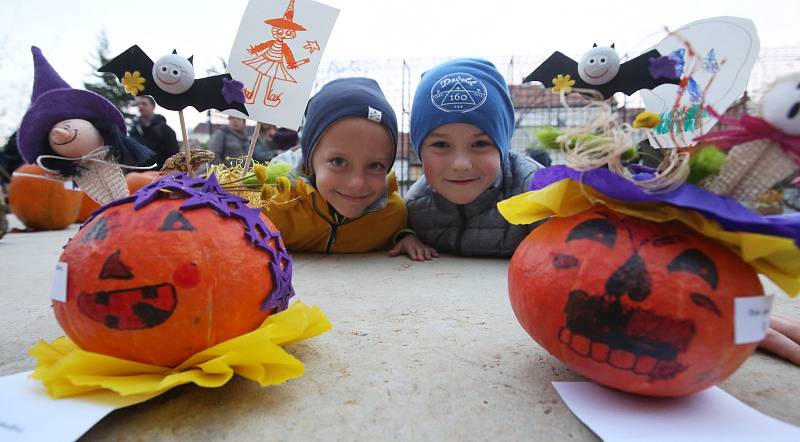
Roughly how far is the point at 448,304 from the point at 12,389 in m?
1.13

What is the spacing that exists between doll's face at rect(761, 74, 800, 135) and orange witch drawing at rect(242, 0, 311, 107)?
3.58ft

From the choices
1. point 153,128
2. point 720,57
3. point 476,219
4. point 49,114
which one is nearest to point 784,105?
point 720,57

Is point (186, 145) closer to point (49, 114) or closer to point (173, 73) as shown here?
point (173, 73)

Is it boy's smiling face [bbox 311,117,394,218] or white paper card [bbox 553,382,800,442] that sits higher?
boy's smiling face [bbox 311,117,394,218]

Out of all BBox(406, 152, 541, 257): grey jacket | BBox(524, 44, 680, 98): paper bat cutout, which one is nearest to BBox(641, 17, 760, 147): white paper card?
BBox(524, 44, 680, 98): paper bat cutout

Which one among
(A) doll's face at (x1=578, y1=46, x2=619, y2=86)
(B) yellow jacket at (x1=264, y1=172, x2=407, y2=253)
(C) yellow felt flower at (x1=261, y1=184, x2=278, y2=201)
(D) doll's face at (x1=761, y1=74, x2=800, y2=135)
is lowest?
(B) yellow jacket at (x1=264, y1=172, x2=407, y2=253)

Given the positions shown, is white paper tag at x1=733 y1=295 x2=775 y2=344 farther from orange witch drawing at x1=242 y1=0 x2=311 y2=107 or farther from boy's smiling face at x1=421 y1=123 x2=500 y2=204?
boy's smiling face at x1=421 y1=123 x2=500 y2=204

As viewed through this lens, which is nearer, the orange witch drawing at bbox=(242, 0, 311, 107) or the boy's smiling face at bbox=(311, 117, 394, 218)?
the orange witch drawing at bbox=(242, 0, 311, 107)

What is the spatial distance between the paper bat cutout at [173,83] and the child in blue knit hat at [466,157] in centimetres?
113

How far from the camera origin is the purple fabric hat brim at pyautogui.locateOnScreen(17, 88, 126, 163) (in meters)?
0.98

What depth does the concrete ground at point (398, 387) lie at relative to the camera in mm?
735

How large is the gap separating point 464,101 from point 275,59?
97 centimetres

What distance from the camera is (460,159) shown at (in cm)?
207

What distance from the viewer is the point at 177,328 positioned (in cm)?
82
